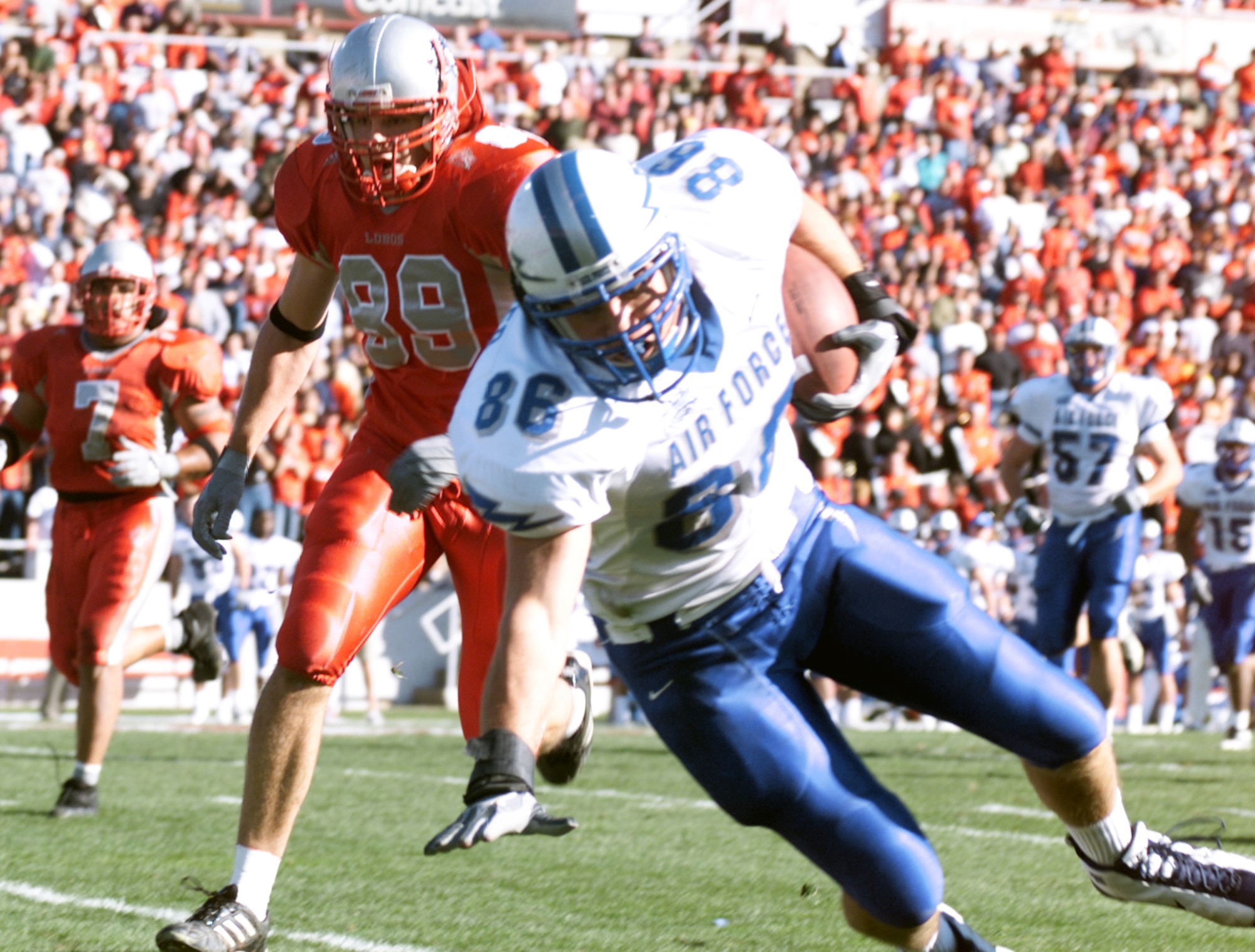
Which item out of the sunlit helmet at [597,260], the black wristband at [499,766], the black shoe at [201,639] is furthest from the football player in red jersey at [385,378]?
the black shoe at [201,639]

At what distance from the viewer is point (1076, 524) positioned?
7.30 metres

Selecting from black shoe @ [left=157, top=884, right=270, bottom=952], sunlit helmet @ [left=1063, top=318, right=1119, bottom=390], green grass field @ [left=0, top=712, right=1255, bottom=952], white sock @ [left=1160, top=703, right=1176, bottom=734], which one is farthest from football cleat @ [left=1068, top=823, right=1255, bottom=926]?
white sock @ [left=1160, top=703, right=1176, bottom=734]

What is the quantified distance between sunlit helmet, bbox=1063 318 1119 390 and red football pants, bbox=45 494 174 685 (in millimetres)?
3742

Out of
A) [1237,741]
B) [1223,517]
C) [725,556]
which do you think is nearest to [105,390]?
[725,556]

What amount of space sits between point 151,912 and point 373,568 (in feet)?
3.37

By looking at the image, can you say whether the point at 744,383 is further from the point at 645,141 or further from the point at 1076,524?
the point at 645,141

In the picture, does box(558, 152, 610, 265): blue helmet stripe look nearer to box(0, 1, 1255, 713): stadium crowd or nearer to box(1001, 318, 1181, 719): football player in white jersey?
box(1001, 318, 1181, 719): football player in white jersey

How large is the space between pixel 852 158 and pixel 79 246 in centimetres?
637

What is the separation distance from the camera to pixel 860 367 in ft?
10.2

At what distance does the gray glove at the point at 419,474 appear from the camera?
3219 millimetres

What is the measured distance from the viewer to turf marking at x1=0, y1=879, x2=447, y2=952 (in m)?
3.48

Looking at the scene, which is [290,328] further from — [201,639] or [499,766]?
[201,639]

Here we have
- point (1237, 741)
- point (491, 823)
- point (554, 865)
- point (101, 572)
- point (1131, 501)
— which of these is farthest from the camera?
point (1237, 741)

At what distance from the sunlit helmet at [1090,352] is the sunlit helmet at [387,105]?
14.9ft
